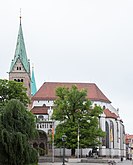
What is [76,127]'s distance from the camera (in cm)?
6353

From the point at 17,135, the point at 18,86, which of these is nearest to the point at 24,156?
the point at 17,135

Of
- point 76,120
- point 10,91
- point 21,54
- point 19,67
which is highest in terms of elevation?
point 21,54

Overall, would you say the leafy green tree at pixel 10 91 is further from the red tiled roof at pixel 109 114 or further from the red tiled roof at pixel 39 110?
the red tiled roof at pixel 109 114

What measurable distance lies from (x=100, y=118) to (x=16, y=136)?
52.6 m

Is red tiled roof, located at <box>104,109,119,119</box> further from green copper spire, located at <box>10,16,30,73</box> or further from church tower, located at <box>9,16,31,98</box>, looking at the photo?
green copper spire, located at <box>10,16,30,73</box>

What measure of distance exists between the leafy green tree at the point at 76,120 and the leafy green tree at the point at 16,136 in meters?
25.9

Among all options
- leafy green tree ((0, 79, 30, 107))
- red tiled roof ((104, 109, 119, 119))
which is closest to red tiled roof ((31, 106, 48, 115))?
red tiled roof ((104, 109, 119, 119))

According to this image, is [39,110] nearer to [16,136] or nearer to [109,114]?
[109,114]

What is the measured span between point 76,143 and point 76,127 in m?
2.44

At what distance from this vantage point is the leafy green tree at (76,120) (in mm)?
63375

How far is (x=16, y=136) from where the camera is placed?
34.3 m

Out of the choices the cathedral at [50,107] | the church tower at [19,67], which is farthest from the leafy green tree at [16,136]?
the church tower at [19,67]

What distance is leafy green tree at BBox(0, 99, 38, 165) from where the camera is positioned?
110 feet

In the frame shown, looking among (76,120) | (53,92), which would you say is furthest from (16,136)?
(53,92)
